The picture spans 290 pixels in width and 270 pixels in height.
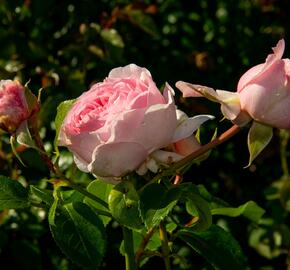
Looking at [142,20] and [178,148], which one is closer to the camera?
[178,148]

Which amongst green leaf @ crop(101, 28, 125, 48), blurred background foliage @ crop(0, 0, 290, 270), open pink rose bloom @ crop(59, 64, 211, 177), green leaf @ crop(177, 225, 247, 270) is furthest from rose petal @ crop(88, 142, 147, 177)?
green leaf @ crop(101, 28, 125, 48)

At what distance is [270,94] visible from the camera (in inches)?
37.8

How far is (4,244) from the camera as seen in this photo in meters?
1.71

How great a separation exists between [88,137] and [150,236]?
22cm

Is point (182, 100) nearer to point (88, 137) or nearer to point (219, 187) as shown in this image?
point (219, 187)

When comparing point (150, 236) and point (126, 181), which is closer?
point (126, 181)

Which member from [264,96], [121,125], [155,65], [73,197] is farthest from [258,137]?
[155,65]

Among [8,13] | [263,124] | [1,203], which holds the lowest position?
[8,13]

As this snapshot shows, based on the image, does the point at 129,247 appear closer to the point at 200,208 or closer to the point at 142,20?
the point at 200,208

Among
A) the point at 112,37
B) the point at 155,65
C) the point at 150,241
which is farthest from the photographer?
the point at 155,65

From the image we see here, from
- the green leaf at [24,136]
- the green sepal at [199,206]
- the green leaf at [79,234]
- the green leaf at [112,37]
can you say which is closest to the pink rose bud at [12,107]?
the green leaf at [24,136]

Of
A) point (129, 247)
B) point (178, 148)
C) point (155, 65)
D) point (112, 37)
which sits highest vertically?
point (178, 148)

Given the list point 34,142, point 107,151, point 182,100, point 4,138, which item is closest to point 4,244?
point 4,138

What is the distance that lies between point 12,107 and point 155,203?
21 cm
